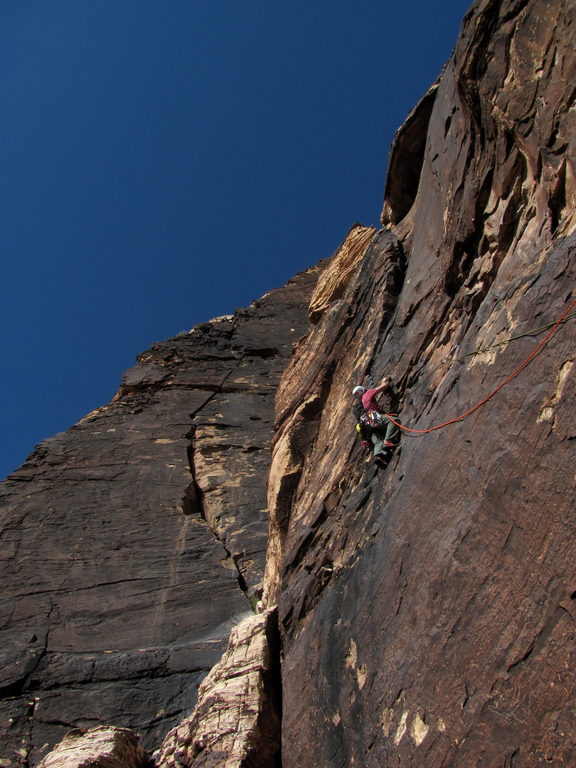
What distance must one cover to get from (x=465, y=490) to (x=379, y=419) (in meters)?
2.72

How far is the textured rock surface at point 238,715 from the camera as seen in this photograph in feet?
29.0

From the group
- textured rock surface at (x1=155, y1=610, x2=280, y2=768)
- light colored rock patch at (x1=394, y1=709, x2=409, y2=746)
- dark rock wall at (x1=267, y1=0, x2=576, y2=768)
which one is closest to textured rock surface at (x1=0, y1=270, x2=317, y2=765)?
textured rock surface at (x1=155, y1=610, x2=280, y2=768)

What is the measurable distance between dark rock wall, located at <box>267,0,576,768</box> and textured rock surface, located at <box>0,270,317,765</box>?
2.25 m

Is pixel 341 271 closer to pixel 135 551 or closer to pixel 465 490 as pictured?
pixel 135 551

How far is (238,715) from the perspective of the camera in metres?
9.21

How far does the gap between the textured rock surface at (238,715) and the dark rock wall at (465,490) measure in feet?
1.20

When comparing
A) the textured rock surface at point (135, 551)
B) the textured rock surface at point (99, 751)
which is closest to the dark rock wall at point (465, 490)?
the textured rock surface at point (135, 551)

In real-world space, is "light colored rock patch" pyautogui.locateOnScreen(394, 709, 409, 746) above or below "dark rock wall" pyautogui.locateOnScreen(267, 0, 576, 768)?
below

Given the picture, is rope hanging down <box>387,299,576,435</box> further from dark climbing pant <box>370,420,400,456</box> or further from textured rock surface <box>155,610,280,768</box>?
textured rock surface <box>155,610,280,768</box>

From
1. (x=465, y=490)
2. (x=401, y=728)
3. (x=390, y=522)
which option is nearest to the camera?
(x=401, y=728)

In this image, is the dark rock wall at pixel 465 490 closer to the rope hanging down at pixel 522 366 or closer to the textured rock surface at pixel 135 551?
the rope hanging down at pixel 522 366

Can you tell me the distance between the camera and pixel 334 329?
49.9 ft

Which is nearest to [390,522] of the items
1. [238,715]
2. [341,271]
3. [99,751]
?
[238,715]

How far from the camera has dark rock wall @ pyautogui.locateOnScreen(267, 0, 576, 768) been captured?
19.9 feet
